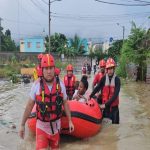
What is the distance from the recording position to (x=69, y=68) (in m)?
11.5

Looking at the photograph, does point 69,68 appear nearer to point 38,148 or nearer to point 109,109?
point 109,109

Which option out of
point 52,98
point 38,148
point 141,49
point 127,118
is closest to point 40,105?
point 52,98

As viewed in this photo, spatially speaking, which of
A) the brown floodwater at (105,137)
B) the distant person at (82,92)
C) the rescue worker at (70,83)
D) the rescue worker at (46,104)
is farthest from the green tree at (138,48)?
the rescue worker at (46,104)

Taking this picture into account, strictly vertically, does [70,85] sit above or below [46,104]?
below

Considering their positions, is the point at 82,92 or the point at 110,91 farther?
the point at 82,92

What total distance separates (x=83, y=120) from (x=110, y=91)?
1.06 metres

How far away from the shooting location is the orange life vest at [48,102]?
574 centimetres

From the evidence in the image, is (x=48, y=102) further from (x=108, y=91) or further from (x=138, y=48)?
(x=138, y=48)

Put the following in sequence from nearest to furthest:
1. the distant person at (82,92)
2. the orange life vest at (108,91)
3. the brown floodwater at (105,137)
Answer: the brown floodwater at (105,137) → the orange life vest at (108,91) → the distant person at (82,92)

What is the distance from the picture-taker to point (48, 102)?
5.76 metres

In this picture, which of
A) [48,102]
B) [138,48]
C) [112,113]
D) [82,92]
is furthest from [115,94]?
[138,48]

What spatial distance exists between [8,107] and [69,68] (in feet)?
13.6

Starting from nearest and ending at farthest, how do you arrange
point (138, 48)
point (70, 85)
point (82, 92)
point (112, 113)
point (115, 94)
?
1. point (115, 94)
2. point (112, 113)
3. point (82, 92)
4. point (70, 85)
5. point (138, 48)

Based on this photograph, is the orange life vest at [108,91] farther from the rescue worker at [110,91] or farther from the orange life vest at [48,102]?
the orange life vest at [48,102]
